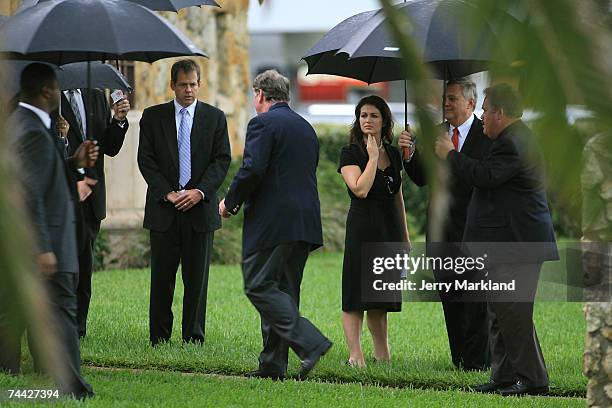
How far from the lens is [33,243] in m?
1.00

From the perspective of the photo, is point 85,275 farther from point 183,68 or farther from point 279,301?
point 279,301

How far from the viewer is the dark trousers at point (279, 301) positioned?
719 centimetres

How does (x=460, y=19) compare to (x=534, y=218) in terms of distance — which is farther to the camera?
(x=534, y=218)

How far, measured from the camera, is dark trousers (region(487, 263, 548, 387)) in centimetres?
687

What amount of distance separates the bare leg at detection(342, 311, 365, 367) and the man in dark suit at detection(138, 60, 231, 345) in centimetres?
147

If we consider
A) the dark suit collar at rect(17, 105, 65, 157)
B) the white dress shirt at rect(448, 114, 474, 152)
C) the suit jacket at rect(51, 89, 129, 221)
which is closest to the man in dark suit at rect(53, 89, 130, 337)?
the suit jacket at rect(51, 89, 129, 221)

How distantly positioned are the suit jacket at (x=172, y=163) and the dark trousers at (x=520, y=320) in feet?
8.84

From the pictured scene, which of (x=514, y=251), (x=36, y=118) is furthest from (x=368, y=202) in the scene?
(x=36, y=118)

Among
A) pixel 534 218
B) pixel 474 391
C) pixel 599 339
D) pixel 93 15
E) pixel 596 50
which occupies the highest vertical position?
pixel 93 15

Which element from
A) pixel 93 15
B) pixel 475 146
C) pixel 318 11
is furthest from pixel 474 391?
pixel 318 11

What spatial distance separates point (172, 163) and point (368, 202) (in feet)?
5.73

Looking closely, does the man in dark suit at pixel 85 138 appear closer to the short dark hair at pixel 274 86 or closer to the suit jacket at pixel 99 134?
the suit jacket at pixel 99 134

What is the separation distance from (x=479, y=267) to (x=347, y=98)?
28525 millimetres

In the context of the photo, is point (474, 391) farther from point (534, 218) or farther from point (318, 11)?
point (318, 11)
